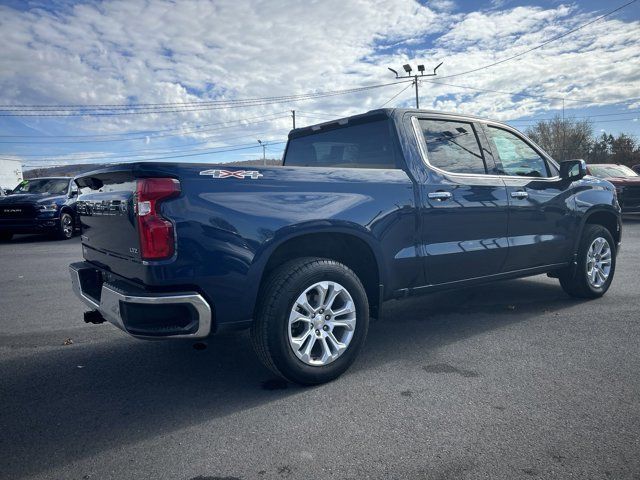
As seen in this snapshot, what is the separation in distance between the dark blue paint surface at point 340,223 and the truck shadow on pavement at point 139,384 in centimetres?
55

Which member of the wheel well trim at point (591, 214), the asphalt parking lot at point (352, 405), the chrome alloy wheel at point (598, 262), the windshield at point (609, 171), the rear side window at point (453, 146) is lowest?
the asphalt parking lot at point (352, 405)

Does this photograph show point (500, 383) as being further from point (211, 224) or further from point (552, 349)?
point (211, 224)

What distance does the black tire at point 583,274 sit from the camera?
5.20m

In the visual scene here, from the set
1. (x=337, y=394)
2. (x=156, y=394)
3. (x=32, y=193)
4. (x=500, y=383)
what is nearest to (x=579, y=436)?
(x=500, y=383)

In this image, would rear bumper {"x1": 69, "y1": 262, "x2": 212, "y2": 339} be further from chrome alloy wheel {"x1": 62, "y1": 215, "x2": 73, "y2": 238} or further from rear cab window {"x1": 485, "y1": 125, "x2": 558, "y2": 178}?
chrome alloy wheel {"x1": 62, "y1": 215, "x2": 73, "y2": 238}

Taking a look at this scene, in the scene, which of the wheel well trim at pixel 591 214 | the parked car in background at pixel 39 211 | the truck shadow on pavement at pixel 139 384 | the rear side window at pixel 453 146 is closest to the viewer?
the truck shadow on pavement at pixel 139 384

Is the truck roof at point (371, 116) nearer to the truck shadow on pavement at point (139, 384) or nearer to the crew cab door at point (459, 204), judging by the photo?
the crew cab door at point (459, 204)

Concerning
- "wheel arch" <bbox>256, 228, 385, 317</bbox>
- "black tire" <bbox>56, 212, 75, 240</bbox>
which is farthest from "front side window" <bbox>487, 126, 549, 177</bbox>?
"black tire" <bbox>56, 212, 75, 240</bbox>

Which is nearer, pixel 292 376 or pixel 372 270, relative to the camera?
pixel 292 376

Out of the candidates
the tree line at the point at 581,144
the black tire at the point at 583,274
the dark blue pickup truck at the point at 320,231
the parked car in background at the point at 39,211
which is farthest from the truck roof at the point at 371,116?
the tree line at the point at 581,144

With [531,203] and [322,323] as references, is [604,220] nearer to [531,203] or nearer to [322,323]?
[531,203]

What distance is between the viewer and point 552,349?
3.82 metres

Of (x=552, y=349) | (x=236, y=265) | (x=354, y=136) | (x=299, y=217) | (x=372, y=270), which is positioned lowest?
(x=552, y=349)

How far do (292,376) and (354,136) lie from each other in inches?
83.2
